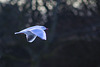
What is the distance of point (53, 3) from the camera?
18.0ft

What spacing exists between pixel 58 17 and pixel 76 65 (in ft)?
10.4

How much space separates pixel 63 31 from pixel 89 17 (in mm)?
1182

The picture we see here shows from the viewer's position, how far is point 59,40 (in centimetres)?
659

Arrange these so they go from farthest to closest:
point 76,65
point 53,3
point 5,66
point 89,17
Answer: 1. point 76,65
2. point 5,66
3. point 89,17
4. point 53,3

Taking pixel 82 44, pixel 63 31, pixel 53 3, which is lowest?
pixel 82 44

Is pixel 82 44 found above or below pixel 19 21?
below

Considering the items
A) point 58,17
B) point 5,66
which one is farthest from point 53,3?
point 5,66

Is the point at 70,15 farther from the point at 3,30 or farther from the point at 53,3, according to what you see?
the point at 3,30

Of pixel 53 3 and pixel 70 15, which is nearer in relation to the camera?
pixel 53 3

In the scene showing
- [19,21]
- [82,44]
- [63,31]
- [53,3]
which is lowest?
[82,44]

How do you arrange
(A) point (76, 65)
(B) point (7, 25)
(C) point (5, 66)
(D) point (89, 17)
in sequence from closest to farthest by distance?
(B) point (7, 25) < (D) point (89, 17) < (C) point (5, 66) < (A) point (76, 65)

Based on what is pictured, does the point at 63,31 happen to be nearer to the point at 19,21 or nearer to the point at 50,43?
the point at 50,43

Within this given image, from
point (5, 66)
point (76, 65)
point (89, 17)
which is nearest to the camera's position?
point (89, 17)

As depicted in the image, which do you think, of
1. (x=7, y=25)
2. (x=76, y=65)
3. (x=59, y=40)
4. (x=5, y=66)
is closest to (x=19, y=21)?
(x=7, y=25)
